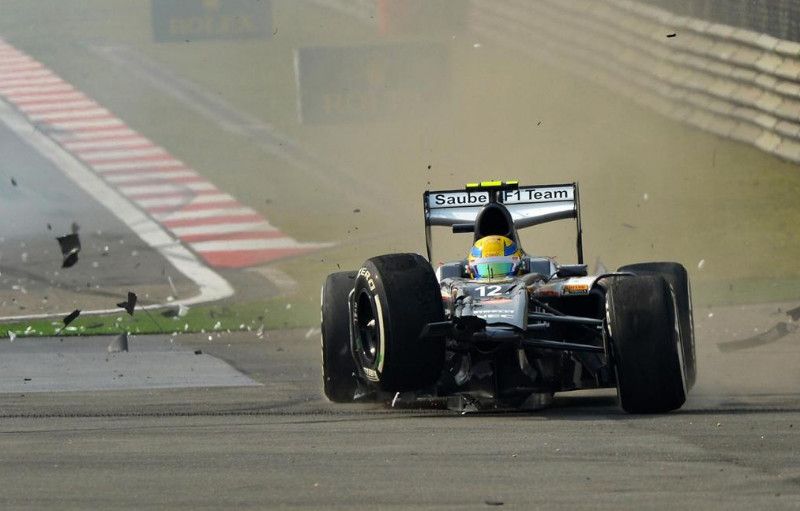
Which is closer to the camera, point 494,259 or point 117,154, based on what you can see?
point 494,259

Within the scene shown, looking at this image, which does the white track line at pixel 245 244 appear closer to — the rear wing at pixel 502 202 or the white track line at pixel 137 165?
the white track line at pixel 137 165

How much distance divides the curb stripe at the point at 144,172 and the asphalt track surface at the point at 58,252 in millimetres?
623

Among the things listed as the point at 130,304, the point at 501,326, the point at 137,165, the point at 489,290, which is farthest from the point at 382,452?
the point at 137,165

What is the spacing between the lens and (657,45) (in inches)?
982

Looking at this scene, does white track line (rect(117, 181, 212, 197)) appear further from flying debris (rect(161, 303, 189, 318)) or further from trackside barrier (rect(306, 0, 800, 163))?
flying debris (rect(161, 303, 189, 318))

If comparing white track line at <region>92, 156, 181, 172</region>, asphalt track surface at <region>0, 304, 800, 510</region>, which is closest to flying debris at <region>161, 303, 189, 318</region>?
asphalt track surface at <region>0, 304, 800, 510</region>

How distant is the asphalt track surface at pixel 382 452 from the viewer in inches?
304

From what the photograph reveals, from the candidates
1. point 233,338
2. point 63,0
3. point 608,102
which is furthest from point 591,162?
point 63,0

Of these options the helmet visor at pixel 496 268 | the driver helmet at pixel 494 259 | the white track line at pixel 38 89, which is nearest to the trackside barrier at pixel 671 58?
the white track line at pixel 38 89

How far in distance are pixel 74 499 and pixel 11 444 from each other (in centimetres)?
197

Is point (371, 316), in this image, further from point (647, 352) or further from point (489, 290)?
point (647, 352)

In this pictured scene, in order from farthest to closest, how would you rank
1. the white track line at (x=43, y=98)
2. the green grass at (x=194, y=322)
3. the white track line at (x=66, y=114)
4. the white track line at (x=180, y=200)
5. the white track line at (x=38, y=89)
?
the white track line at (x=38, y=89)
the white track line at (x=43, y=98)
the white track line at (x=66, y=114)
the white track line at (x=180, y=200)
the green grass at (x=194, y=322)

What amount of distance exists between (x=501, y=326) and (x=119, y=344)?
19.5ft

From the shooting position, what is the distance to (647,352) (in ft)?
34.4
